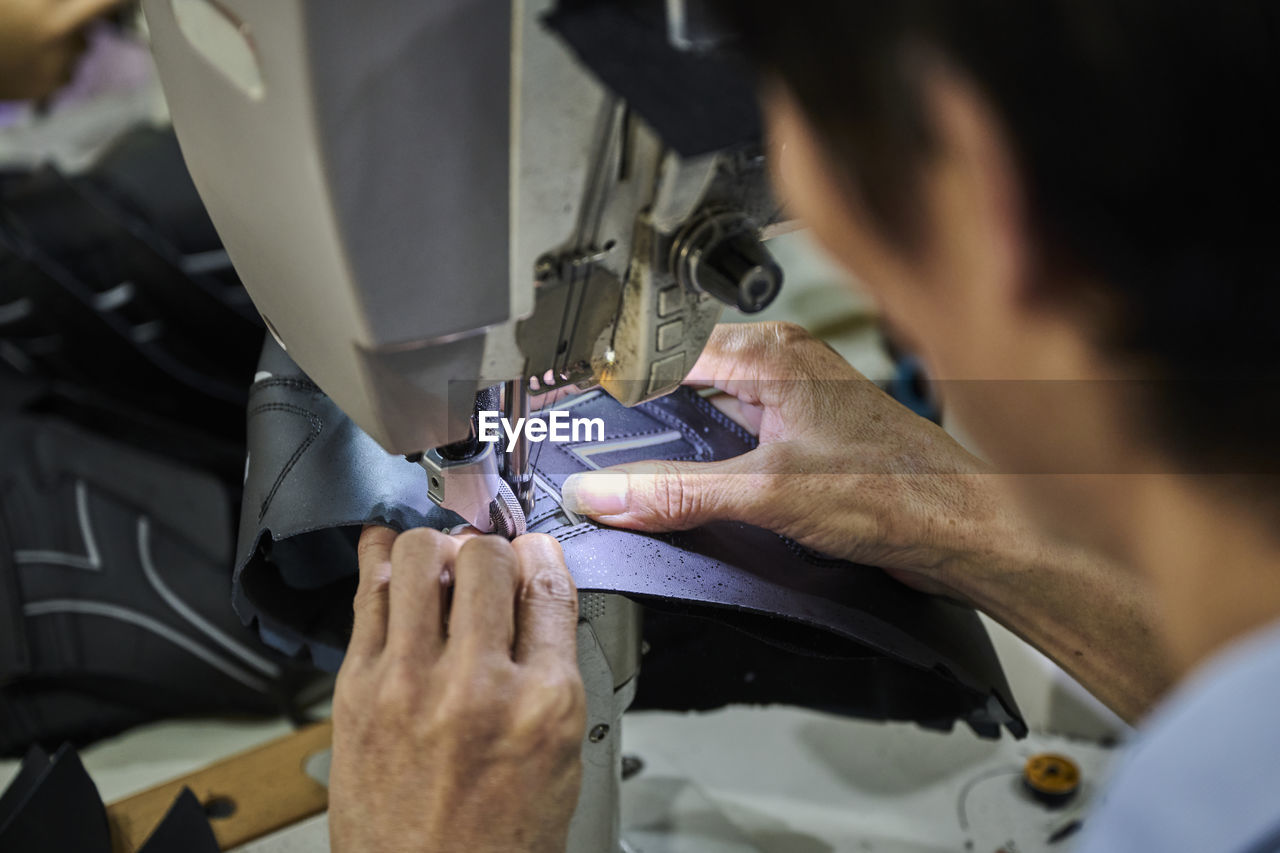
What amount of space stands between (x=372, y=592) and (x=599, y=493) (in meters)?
0.19

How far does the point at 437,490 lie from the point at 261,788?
0.52 meters

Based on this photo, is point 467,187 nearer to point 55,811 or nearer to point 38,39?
point 55,811

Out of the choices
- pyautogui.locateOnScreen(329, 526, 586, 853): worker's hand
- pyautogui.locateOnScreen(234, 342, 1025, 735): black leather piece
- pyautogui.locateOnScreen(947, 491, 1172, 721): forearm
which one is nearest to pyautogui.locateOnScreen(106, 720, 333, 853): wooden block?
pyautogui.locateOnScreen(234, 342, 1025, 735): black leather piece

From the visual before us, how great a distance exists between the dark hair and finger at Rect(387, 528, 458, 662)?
0.42 metres

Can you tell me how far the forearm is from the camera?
2.99 feet

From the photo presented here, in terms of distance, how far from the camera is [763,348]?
1.03 m

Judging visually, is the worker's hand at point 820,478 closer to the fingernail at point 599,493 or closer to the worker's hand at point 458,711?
the fingernail at point 599,493

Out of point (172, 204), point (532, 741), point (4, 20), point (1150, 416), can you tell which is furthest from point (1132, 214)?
point (4, 20)

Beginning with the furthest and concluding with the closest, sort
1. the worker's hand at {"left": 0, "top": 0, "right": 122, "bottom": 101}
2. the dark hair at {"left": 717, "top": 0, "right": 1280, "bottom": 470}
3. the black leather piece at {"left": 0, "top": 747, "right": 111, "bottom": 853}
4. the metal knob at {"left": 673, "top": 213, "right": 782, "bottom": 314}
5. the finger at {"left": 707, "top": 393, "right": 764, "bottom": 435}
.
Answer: the worker's hand at {"left": 0, "top": 0, "right": 122, "bottom": 101} < the finger at {"left": 707, "top": 393, "right": 764, "bottom": 435} < the black leather piece at {"left": 0, "top": 747, "right": 111, "bottom": 853} < the metal knob at {"left": 673, "top": 213, "right": 782, "bottom": 314} < the dark hair at {"left": 717, "top": 0, "right": 1280, "bottom": 470}

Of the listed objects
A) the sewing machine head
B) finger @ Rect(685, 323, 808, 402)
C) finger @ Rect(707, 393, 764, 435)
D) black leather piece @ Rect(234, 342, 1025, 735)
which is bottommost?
black leather piece @ Rect(234, 342, 1025, 735)

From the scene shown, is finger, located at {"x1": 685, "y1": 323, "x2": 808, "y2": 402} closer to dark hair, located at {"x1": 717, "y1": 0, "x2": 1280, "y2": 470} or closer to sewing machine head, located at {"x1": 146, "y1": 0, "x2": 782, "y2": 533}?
sewing machine head, located at {"x1": 146, "y1": 0, "x2": 782, "y2": 533}

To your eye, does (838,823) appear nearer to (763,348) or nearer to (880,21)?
(763,348)

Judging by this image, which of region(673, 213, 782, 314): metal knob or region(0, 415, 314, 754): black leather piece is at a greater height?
region(673, 213, 782, 314): metal knob

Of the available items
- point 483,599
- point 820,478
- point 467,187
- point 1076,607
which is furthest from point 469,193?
point 1076,607
